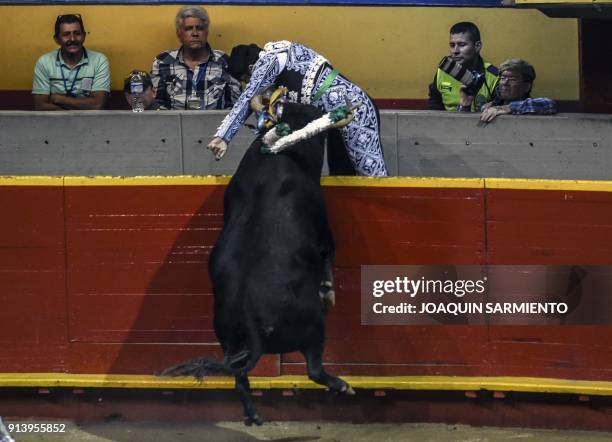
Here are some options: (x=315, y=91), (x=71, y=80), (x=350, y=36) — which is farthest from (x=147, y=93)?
(x=350, y=36)

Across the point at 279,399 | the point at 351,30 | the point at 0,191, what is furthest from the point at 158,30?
the point at 279,399

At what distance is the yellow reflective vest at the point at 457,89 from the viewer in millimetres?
10930

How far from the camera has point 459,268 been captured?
383 inches

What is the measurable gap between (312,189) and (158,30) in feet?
11.3

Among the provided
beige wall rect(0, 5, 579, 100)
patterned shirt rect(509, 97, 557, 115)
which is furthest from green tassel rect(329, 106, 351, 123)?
beige wall rect(0, 5, 579, 100)

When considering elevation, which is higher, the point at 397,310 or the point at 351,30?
the point at 351,30

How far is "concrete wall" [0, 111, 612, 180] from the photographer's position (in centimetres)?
1055

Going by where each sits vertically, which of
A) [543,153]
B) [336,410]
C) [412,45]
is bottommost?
[336,410]

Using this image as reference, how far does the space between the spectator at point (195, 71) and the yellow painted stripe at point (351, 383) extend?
1899 millimetres

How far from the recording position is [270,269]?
28.5 ft

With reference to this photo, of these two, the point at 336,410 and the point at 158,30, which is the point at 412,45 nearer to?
the point at 158,30

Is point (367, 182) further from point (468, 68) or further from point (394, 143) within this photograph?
point (468, 68)

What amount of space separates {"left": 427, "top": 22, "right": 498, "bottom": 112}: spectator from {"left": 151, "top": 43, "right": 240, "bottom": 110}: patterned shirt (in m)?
→ 1.30

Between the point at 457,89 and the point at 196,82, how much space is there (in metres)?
1.60
